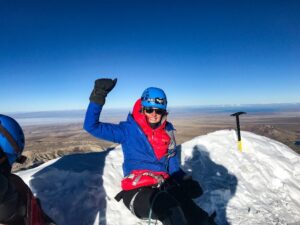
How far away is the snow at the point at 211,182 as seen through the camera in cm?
577

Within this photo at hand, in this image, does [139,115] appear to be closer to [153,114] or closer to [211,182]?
[153,114]

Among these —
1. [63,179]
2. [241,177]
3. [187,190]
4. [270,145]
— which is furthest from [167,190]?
[270,145]

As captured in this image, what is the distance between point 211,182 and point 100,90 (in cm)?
449

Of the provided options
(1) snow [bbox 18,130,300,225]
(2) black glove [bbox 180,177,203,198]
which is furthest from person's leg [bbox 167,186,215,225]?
(1) snow [bbox 18,130,300,225]

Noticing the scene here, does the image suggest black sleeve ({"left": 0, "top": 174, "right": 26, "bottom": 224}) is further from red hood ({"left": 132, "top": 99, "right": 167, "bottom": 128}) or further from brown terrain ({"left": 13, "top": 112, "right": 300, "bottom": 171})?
brown terrain ({"left": 13, "top": 112, "right": 300, "bottom": 171})

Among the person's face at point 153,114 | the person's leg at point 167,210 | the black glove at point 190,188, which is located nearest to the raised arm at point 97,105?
the person's face at point 153,114

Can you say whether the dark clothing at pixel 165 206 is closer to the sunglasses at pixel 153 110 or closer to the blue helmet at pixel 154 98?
the sunglasses at pixel 153 110

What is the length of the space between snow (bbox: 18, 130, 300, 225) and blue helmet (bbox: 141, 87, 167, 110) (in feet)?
7.48

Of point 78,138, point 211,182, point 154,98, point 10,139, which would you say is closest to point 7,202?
point 10,139

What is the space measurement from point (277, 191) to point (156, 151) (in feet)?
13.9

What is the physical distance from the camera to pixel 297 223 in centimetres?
638

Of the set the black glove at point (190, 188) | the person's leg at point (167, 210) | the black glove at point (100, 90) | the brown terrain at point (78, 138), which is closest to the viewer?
the person's leg at point (167, 210)

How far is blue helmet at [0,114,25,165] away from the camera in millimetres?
2895

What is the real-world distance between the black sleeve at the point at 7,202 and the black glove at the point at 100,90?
2250 millimetres
